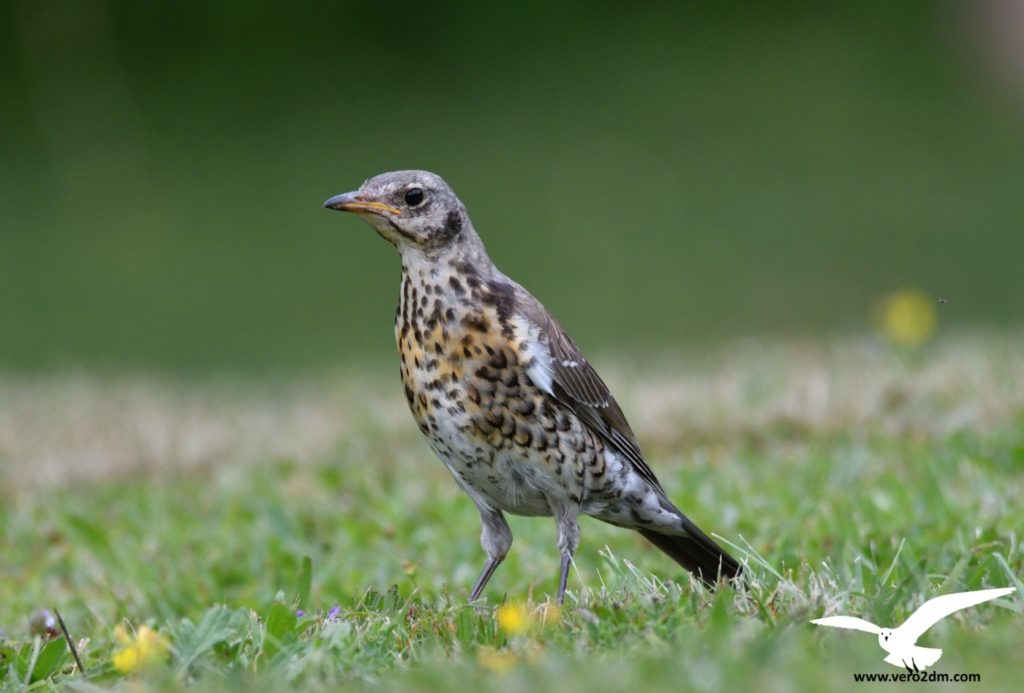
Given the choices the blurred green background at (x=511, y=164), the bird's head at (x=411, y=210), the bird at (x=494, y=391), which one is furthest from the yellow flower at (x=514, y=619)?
the blurred green background at (x=511, y=164)

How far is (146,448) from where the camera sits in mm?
8906

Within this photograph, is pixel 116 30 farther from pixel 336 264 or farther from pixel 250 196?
pixel 336 264

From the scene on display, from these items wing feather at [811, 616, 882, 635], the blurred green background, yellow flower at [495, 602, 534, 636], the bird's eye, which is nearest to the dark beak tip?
the bird's eye

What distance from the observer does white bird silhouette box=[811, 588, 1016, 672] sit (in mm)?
3299

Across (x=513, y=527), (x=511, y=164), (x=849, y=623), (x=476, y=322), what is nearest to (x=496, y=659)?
(x=849, y=623)

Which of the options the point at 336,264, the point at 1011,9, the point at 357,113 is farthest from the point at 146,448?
the point at 1011,9

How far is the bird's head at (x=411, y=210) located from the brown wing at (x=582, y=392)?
37cm

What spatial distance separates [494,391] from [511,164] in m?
14.4

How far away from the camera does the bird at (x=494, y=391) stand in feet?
16.3

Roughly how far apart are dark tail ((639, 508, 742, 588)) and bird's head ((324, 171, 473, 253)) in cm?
129

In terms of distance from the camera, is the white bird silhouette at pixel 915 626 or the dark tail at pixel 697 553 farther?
the dark tail at pixel 697 553

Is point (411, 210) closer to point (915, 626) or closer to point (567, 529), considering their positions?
point (567, 529)

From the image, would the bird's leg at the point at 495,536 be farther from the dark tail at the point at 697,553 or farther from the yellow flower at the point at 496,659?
the yellow flower at the point at 496,659

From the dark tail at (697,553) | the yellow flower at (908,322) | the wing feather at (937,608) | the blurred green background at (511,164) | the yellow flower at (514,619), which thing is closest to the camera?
the wing feather at (937,608)
